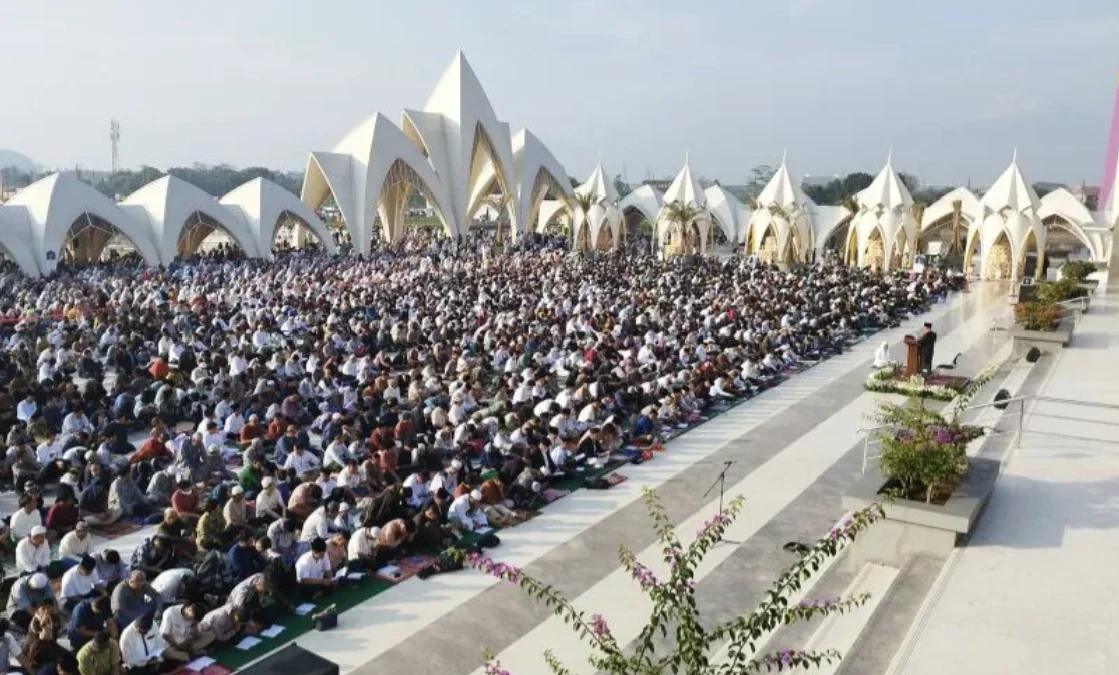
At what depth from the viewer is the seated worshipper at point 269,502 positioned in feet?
24.5

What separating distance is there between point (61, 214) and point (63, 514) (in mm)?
22819

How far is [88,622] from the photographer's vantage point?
5.45 meters

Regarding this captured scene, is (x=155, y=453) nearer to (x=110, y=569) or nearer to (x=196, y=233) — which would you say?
(x=110, y=569)

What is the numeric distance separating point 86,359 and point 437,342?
5.28 m

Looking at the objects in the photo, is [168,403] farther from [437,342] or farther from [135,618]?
[135,618]

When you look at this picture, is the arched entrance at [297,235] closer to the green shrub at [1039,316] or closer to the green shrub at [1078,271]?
the green shrub at [1039,316]

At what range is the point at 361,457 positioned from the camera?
29.3 feet

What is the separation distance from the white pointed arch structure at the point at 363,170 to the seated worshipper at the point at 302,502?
1081 inches

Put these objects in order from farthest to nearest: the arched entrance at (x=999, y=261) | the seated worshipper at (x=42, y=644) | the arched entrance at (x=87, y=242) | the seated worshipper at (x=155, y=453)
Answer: the arched entrance at (x=999, y=261), the arched entrance at (x=87, y=242), the seated worshipper at (x=155, y=453), the seated worshipper at (x=42, y=644)

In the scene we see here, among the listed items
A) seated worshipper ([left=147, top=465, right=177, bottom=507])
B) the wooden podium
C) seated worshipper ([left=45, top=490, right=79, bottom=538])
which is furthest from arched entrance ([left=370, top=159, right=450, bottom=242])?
seated worshipper ([left=45, top=490, right=79, bottom=538])

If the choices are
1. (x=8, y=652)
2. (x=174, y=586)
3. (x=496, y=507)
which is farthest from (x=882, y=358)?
(x=8, y=652)

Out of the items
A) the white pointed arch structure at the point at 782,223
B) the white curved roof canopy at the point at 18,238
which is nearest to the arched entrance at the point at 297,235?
the white curved roof canopy at the point at 18,238

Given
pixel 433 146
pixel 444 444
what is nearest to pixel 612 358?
pixel 444 444

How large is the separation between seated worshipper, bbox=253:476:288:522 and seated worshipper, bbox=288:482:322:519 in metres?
0.10
